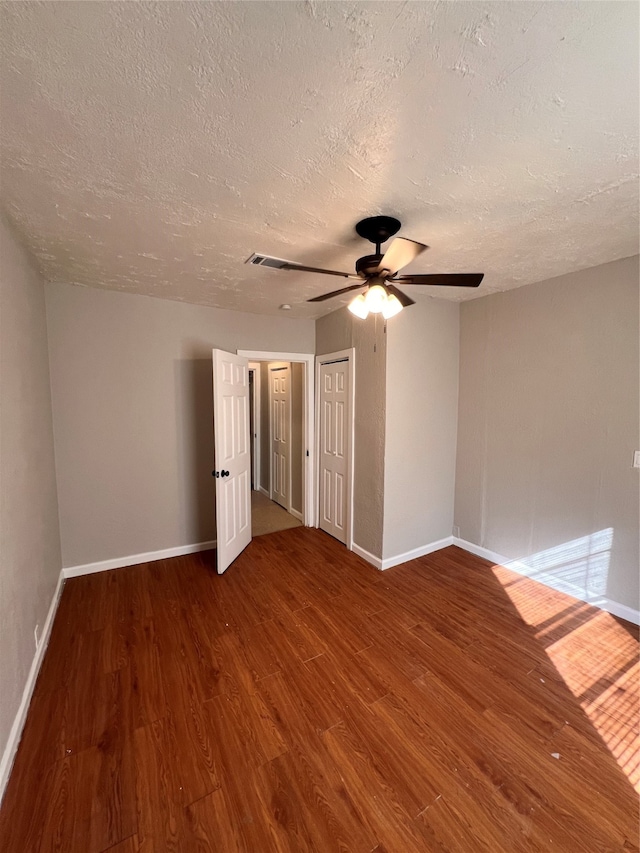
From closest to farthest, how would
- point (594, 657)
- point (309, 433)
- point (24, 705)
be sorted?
point (24, 705)
point (594, 657)
point (309, 433)

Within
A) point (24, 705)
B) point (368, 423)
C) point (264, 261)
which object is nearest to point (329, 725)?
point (24, 705)

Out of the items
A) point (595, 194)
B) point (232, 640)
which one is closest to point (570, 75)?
point (595, 194)

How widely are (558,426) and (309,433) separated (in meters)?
2.37

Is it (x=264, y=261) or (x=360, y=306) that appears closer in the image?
(x=360, y=306)

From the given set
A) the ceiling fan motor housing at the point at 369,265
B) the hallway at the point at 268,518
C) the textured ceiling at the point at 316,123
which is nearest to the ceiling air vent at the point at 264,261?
the textured ceiling at the point at 316,123

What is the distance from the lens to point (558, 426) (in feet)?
8.89

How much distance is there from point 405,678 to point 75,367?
3315 millimetres

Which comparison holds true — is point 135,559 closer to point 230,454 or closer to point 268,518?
point 230,454

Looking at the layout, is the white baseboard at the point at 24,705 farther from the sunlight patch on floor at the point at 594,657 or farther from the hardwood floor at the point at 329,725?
the sunlight patch on floor at the point at 594,657

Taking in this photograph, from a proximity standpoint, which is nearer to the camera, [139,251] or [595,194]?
[595,194]

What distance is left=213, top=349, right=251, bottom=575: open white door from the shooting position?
2.96 meters

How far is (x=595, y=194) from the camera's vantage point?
1.53m

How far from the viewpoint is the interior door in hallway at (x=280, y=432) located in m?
4.51

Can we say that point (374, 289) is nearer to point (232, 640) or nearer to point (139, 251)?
point (139, 251)
